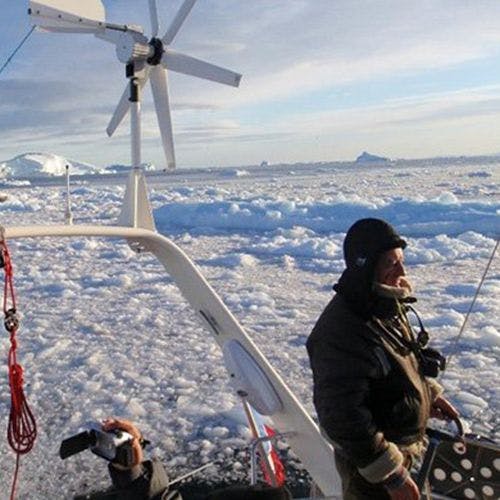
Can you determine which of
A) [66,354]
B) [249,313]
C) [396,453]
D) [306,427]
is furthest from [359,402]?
[249,313]

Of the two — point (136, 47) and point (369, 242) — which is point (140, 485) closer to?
point (369, 242)

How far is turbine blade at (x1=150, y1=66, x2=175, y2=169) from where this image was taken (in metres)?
3.49

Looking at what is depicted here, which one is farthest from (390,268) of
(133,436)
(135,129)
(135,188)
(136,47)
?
(136,47)

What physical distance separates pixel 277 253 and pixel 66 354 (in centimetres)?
958

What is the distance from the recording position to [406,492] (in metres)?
1.87

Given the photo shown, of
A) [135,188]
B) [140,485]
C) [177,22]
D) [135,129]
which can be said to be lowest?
[140,485]

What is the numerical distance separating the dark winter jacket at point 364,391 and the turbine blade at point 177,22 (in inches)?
79.9

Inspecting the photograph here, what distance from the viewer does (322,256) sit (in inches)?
609

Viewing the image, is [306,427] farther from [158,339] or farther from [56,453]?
[158,339]

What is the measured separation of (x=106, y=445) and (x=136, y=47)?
2042 mm

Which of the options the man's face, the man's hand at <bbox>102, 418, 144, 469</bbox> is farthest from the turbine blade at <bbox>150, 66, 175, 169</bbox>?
the man's hand at <bbox>102, 418, 144, 469</bbox>

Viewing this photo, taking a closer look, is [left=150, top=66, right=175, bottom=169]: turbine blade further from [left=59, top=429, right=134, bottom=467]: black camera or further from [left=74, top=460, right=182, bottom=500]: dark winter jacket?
[left=74, top=460, right=182, bottom=500]: dark winter jacket

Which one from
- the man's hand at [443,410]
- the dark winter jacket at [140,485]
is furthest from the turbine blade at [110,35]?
the man's hand at [443,410]

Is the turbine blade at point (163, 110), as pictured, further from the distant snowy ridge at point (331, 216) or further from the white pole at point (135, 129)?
the distant snowy ridge at point (331, 216)
